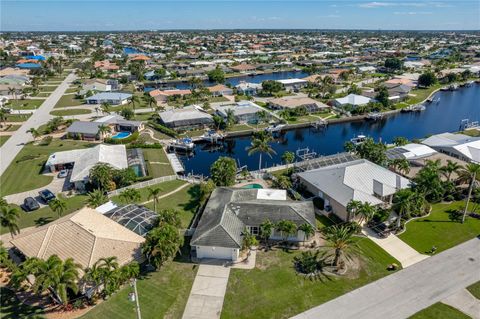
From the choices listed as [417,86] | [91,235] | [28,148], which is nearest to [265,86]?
[417,86]

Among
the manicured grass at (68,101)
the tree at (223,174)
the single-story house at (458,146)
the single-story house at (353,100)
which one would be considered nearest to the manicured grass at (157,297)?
the tree at (223,174)

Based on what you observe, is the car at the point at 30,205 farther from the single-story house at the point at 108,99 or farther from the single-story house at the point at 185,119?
the single-story house at the point at 108,99

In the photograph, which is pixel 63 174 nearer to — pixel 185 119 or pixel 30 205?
pixel 30 205

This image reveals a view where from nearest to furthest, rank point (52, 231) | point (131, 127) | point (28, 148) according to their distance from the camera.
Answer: point (52, 231), point (28, 148), point (131, 127)

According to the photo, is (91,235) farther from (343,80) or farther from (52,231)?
(343,80)

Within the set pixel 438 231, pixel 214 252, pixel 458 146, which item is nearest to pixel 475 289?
pixel 438 231

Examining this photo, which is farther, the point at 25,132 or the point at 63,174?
the point at 25,132
